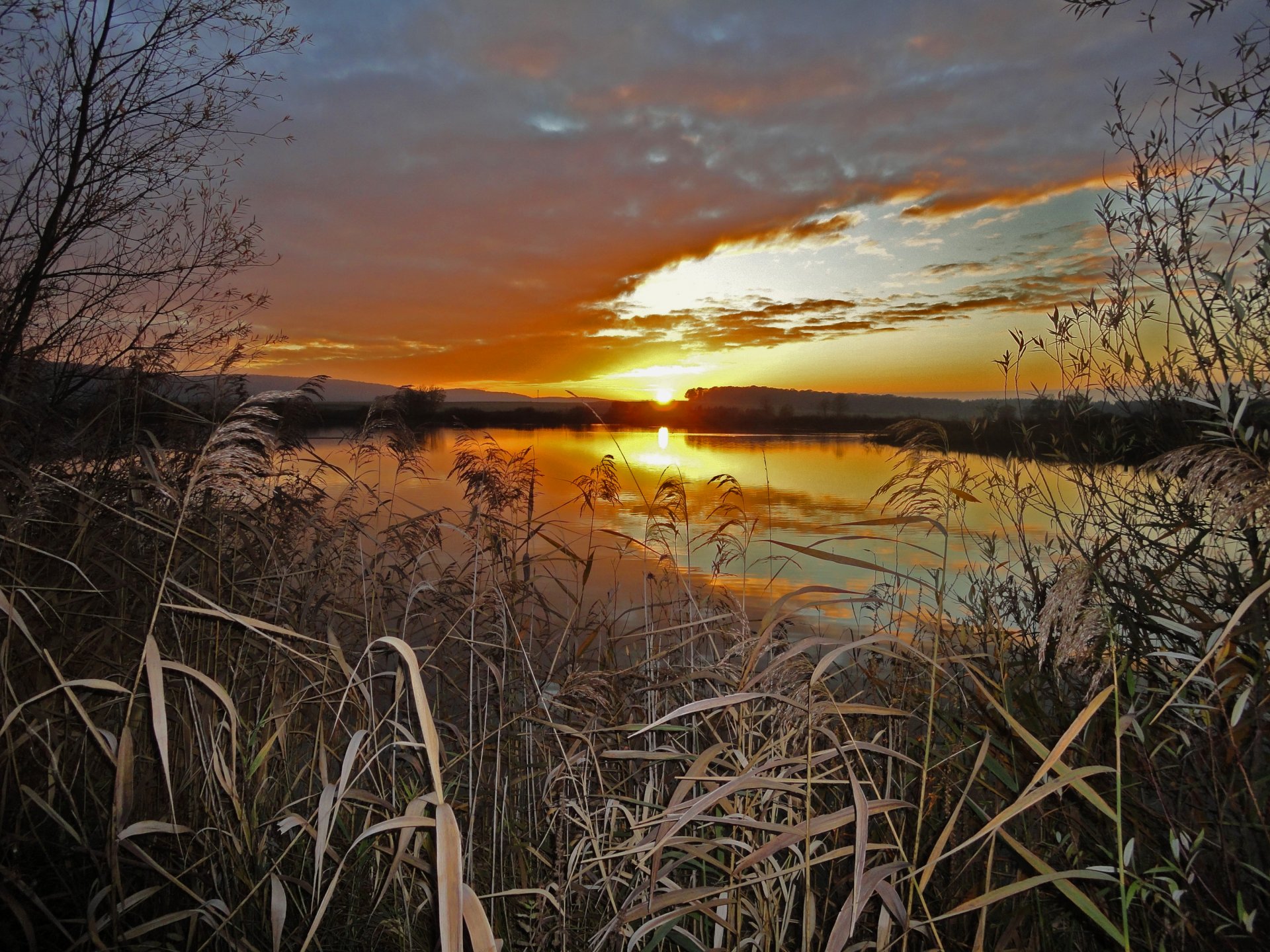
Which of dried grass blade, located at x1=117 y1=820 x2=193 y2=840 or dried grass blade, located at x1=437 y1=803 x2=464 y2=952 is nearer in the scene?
dried grass blade, located at x1=437 y1=803 x2=464 y2=952

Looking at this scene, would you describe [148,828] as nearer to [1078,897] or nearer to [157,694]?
[157,694]

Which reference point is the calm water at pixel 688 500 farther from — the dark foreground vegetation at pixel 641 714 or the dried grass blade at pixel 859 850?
the dried grass blade at pixel 859 850

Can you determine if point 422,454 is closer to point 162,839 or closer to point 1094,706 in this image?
point 162,839

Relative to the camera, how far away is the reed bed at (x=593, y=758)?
1574mm

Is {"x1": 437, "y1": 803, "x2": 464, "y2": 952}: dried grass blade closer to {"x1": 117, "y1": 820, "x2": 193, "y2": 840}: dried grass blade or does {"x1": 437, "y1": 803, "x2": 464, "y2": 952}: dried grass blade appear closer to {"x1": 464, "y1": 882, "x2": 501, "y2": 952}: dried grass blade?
{"x1": 464, "y1": 882, "x2": 501, "y2": 952}: dried grass blade

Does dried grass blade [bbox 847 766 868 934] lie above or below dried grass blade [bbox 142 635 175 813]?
below

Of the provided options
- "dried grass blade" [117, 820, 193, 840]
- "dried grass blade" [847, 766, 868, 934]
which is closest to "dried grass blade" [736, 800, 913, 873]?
"dried grass blade" [847, 766, 868, 934]

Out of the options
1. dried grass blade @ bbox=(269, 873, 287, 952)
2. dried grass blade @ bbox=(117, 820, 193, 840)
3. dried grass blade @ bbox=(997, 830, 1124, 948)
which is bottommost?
dried grass blade @ bbox=(269, 873, 287, 952)

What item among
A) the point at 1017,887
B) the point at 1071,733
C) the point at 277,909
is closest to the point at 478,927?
the point at 277,909

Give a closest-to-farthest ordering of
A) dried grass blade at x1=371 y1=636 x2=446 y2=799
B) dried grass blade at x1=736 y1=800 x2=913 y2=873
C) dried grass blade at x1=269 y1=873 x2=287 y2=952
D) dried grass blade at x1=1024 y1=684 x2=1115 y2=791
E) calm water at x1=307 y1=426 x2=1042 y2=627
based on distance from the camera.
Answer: dried grass blade at x1=371 y1=636 x2=446 y2=799
dried grass blade at x1=1024 y1=684 x2=1115 y2=791
dried grass blade at x1=736 y1=800 x2=913 y2=873
dried grass blade at x1=269 y1=873 x2=287 y2=952
calm water at x1=307 y1=426 x2=1042 y2=627

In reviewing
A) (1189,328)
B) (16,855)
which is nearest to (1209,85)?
(1189,328)

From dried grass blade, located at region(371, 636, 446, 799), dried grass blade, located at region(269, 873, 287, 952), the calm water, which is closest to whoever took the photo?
dried grass blade, located at region(371, 636, 446, 799)

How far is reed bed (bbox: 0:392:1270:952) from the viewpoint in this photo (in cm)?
157

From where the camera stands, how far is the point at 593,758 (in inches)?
85.0
